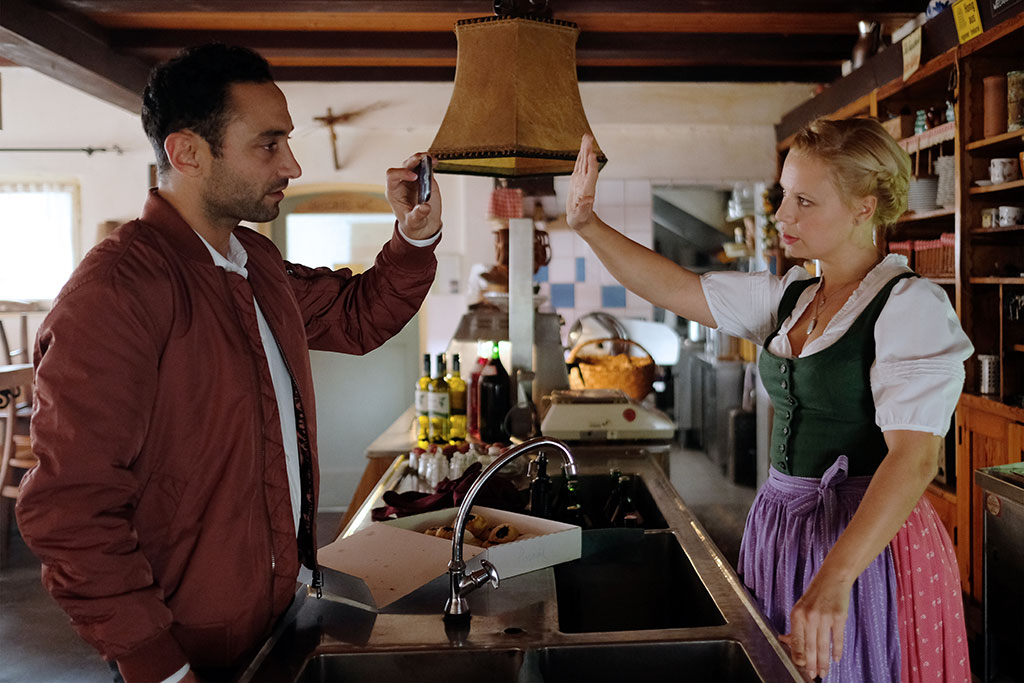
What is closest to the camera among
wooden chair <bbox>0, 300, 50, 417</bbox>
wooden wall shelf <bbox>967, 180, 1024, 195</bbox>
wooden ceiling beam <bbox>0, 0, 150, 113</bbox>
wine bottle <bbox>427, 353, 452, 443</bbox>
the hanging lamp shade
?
the hanging lamp shade

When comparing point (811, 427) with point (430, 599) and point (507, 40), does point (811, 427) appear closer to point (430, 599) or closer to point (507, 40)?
point (430, 599)

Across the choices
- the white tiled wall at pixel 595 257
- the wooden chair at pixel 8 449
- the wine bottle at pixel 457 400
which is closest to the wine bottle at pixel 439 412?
the wine bottle at pixel 457 400

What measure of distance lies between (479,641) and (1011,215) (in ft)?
10.8

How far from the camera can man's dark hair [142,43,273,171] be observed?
144cm

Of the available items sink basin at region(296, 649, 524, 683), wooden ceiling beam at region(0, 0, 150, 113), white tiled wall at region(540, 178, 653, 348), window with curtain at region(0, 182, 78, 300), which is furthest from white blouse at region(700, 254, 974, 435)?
window with curtain at region(0, 182, 78, 300)

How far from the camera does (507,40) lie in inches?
78.0

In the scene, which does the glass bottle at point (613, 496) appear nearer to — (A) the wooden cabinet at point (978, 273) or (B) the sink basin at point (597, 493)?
(B) the sink basin at point (597, 493)

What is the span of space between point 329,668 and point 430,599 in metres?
0.31

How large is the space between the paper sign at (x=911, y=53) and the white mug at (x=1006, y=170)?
0.79m

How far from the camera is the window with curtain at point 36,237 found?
277 inches

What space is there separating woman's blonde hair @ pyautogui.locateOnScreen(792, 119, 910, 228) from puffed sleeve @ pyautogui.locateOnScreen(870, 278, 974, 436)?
0.78 feet

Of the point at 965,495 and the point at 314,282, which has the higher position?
the point at 314,282

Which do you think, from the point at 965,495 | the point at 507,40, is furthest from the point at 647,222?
the point at 507,40

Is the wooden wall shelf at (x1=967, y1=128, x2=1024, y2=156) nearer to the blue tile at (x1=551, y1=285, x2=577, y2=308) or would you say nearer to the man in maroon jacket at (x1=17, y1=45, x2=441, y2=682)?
the man in maroon jacket at (x1=17, y1=45, x2=441, y2=682)
